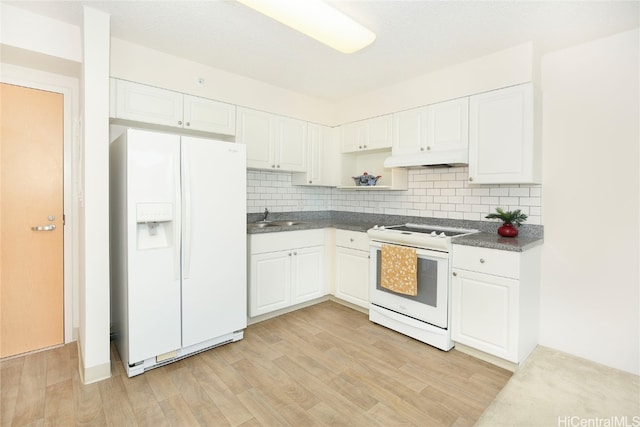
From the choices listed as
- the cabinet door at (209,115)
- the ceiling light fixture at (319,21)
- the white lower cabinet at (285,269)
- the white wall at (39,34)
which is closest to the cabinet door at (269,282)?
the white lower cabinet at (285,269)

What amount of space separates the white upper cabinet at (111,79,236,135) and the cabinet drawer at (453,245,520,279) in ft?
7.74

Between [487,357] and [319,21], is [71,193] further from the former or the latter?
[487,357]

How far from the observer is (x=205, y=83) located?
299 centimetres

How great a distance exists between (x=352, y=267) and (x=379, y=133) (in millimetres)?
1495

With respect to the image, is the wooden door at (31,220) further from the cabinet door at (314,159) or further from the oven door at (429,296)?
the oven door at (429,296)

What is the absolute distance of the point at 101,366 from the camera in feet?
7.24

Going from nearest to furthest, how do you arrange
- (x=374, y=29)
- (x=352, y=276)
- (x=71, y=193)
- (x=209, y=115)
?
(x=374, y=29)
(x=71, y=193)
(x=209, y=115)
(x=352, y=276)

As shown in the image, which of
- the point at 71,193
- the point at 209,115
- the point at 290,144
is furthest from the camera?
the point at 290,144

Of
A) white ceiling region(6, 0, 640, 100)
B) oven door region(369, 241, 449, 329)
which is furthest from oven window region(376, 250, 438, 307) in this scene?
white ceiling region(6, 0, 640, 100)

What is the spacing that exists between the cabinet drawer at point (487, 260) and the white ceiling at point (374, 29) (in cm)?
158

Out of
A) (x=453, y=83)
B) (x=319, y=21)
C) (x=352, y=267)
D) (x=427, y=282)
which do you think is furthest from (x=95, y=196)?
(x=453, y=83)

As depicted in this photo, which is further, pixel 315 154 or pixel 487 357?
pixel 315 154

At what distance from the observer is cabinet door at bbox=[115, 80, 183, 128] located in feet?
8.29

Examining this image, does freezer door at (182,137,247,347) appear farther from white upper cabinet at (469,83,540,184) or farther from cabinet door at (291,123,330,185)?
white upper cabinet at (469,83,540,184)
